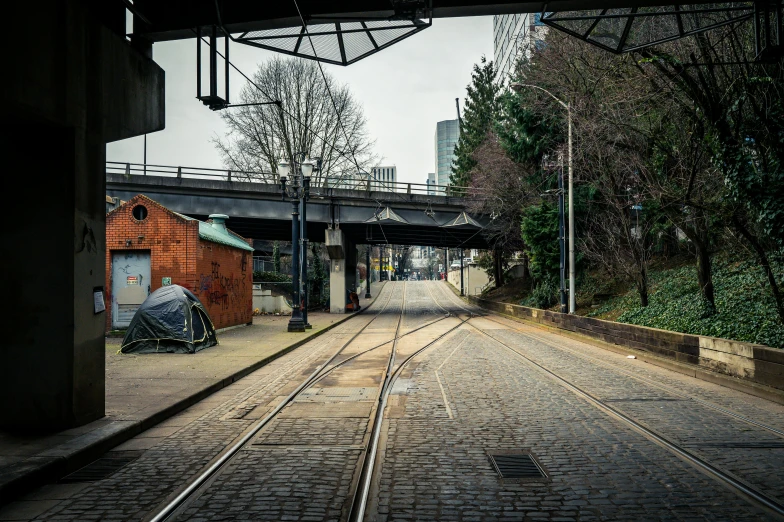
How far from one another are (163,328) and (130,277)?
603 centimetres

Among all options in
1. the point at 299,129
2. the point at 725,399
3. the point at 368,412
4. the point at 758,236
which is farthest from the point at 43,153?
the point at 299,129

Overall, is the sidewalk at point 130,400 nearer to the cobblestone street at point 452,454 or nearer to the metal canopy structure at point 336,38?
the cobblestone street at point 452,454

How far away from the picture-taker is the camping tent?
1512 cm

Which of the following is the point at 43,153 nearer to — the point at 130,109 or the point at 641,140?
the point at 130,109

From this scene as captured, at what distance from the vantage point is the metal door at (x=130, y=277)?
66.0ft

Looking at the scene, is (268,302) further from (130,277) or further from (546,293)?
(546,293)

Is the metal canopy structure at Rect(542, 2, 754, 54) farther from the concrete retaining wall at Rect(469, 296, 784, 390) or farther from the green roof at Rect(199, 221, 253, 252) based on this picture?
the green roof at Rect(199, 221, 253, 252)

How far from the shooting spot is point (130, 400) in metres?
8.73

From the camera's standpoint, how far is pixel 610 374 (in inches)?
476

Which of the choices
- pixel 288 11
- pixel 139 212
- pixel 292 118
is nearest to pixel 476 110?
pixel 292 118

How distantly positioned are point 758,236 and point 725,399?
5008mm

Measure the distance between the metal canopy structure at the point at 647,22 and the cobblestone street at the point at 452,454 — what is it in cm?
480

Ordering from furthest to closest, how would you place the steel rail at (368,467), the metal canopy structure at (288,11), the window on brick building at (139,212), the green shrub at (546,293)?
1. the green shrub at (546,293)
2. the window on brick building at (139,212)
3. the metal canopy structure at (288,11)
4. the steel rail at (368,467)

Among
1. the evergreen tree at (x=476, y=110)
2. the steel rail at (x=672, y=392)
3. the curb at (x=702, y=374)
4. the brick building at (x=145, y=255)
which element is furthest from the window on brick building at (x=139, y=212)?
the evergreen tree at (x=476, y=110)
